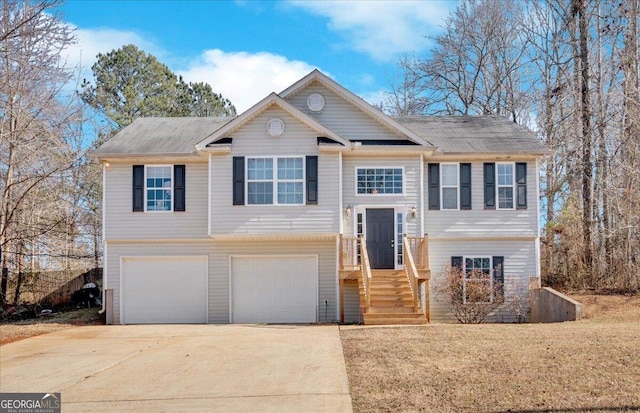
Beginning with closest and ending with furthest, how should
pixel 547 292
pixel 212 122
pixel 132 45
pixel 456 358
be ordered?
pixel 456 358 → pixel 547 292 → pixel 212 122 → pixel 132 45

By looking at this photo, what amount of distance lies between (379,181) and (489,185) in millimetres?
3391

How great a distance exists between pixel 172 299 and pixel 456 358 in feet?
37.9

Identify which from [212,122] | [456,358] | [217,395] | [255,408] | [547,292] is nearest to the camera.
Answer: [255,408]

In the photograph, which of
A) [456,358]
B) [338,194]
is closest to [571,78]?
[338,194]

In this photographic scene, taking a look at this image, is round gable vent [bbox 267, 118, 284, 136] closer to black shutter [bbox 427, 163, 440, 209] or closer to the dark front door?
the dark front door

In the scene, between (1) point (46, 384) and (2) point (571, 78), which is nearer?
(1) point (46, 384)

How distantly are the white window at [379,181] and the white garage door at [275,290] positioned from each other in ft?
8.72

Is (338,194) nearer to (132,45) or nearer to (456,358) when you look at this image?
(456,358)

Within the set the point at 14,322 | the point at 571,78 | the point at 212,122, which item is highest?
the point at 571,78

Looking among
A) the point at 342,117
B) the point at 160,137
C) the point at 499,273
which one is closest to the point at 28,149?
the point at 160,137

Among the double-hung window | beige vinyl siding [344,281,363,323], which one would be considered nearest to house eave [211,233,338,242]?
beige vinyl siding [344,281,363,323]

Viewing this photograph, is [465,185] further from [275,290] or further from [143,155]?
[143,155]

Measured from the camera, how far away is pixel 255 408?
839 centimetres

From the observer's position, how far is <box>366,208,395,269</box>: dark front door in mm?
19250
